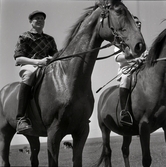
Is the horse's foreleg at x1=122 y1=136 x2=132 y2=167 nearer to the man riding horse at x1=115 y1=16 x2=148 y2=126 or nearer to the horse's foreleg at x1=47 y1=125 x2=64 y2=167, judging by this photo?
the man riding horse at x1=115 y1=16 x2=148 y2=126

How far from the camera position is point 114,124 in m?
7.44

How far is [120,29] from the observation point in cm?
459

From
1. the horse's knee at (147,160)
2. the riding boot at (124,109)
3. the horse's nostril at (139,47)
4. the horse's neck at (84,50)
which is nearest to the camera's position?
the horse's nostril at (139,47)

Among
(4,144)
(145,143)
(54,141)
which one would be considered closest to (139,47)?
(54,141)

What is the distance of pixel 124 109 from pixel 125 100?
19 centimetres

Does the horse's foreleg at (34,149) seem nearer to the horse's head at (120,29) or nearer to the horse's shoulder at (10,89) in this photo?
the horse's shoulder at (10,89)

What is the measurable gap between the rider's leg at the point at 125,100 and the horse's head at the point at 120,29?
2336mm

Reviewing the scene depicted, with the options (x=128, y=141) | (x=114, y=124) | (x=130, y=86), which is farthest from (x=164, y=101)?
(x=128, y=141)

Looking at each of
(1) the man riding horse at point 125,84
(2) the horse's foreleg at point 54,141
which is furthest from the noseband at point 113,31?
(1) the man riding horse at point 125,84

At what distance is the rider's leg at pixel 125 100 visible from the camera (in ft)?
22.4

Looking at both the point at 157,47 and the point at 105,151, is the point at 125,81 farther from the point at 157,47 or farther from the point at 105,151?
the point at 105,151

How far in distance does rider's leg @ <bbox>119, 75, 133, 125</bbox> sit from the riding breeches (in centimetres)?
218

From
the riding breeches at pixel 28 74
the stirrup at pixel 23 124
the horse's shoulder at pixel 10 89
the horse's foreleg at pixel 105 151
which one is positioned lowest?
the horse's foreleg at pixel 105 151

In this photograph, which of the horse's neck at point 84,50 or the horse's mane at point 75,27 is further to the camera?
the horse's mane at point 75,27
